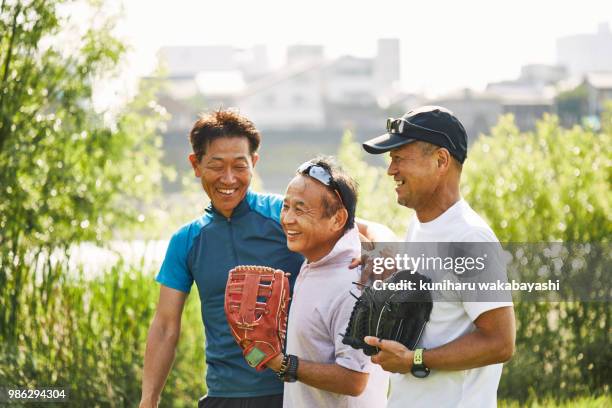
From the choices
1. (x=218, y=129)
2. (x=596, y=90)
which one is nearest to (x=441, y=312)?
(x=218, y=129)

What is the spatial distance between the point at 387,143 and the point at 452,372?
2.26 ft

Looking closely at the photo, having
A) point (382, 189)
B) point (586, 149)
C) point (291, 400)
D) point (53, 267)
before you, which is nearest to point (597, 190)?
point (586, 149)

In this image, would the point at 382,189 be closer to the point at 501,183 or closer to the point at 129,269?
the point at 501,183

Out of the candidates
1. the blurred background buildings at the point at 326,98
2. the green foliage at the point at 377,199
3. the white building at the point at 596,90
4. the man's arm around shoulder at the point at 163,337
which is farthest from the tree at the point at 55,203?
the white building at the point at 596,90

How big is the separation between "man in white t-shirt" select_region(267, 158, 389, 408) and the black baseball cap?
32 cm

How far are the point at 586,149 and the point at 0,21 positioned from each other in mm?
4554

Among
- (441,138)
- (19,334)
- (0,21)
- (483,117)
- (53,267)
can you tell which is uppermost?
(483,117)

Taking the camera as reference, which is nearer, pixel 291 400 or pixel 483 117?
pixel 291 400

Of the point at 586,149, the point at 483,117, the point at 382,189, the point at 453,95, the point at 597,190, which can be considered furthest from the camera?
the point at 453,95

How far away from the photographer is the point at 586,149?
324 inches

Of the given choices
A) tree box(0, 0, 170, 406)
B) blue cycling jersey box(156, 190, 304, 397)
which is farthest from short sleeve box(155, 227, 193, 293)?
tree box(0, 0, 170, 406)

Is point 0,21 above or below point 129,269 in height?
above

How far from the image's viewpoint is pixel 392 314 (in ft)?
9.84

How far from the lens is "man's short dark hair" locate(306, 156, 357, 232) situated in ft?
10.9
